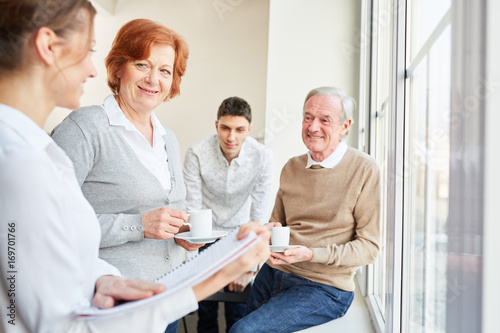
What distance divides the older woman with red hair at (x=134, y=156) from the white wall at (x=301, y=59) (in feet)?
6.45

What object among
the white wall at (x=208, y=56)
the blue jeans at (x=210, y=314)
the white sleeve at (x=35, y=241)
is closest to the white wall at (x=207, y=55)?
the white wall at (x=208, y=56)

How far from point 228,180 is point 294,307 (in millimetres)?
1284

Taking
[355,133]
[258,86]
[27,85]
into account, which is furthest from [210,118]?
[27,85]

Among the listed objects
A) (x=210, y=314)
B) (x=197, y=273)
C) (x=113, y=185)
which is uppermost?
(x=113, y=185)

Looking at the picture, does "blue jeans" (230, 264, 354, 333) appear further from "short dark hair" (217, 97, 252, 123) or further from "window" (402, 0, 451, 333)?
"short dark hair" (217, 97, 252, 123)

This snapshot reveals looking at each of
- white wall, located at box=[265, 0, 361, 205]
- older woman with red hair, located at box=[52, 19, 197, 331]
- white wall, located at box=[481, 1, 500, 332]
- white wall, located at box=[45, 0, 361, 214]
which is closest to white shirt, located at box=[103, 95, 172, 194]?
older woman with red hair, located at box=[52, 19, 197, 331]

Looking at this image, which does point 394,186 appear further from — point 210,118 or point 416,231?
point 210,118

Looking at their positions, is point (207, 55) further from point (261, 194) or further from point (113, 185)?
point (113, 185)

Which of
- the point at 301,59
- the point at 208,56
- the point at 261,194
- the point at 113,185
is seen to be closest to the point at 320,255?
the point at 113,185

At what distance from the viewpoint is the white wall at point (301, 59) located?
3.32 m

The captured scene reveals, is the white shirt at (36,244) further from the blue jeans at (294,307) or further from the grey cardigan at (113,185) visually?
the blue jeans at (294,307)

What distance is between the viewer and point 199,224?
1349mm

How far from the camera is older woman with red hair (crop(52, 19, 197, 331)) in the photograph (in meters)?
1.16

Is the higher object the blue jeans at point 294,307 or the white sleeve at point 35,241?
the white sleeve at point 35,241
